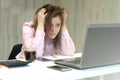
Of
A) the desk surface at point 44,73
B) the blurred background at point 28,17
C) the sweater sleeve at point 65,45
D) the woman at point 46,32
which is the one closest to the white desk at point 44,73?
the desk surface at point 44,73

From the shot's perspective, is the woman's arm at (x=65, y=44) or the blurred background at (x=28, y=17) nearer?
the woman's arm at (x=65, y=44)

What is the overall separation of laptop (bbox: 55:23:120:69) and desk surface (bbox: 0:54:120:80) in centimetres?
4

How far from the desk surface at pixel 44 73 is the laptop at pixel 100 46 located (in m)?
0.04

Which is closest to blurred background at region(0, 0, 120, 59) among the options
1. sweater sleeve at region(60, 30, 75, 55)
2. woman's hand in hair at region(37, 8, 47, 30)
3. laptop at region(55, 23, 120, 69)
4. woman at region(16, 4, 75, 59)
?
sweater sleeve at region(60, 30, 75, 55)

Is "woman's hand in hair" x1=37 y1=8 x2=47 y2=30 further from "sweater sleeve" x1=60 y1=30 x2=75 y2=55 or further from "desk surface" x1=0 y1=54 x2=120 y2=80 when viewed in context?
"desk surface" x1=0 y1=54 x2=120 y2=80

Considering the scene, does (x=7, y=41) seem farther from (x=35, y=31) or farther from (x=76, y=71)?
(x=76, y=71)

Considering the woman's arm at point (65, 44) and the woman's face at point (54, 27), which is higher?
the woman's face at point (54, 27)

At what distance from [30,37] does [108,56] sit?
0.92 m

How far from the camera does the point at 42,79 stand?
1.00 m

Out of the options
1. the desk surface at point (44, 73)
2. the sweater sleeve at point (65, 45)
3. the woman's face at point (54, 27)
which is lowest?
the sweater sleeve at point (65, 45)

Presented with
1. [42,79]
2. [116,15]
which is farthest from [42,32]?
[116,15]

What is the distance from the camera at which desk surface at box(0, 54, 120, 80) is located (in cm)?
104

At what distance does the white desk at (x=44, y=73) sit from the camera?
3.41 feet

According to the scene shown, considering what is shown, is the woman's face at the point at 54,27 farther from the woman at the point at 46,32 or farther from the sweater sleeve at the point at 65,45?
the sweater sleeve at the point at 65,45
